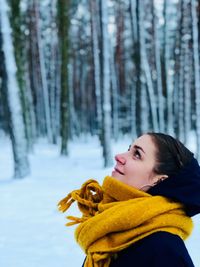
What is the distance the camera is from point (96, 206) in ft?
5.06

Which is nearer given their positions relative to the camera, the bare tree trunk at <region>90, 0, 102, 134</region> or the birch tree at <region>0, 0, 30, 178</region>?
the birch tree at <region>0, 0, 30, 178</region>

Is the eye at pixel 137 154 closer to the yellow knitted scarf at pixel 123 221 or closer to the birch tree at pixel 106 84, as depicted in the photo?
the yellow knitted scarf at pixel 123 221

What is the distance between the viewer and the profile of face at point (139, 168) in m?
1.46

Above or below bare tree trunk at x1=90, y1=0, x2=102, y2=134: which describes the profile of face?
above

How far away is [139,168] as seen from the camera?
1479 millimetres

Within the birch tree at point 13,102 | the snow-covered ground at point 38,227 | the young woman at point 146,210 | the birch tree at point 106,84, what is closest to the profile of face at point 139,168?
the young woman at point 146,210

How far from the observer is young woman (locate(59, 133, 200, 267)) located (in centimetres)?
132

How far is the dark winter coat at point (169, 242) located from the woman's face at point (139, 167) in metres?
0.06

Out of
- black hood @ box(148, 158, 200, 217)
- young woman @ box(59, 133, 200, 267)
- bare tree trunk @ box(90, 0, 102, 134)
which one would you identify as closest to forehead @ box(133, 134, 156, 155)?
young woman @ box(59, 133, 200, 267)

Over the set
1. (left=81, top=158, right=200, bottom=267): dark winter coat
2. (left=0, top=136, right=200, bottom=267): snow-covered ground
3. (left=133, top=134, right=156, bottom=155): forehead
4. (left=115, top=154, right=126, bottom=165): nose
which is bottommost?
(left=0, top=136, right=200, bottom=267): snow-covered ground

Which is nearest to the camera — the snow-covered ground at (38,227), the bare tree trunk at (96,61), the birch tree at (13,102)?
the snow-covered ground at (38,227)

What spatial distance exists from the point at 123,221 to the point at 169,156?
0.95 ft

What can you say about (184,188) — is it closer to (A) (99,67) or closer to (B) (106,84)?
(B) (106,84)

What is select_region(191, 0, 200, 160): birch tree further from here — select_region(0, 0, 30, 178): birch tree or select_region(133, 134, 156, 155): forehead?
select_region(133, 134, 156, 155): forehead
